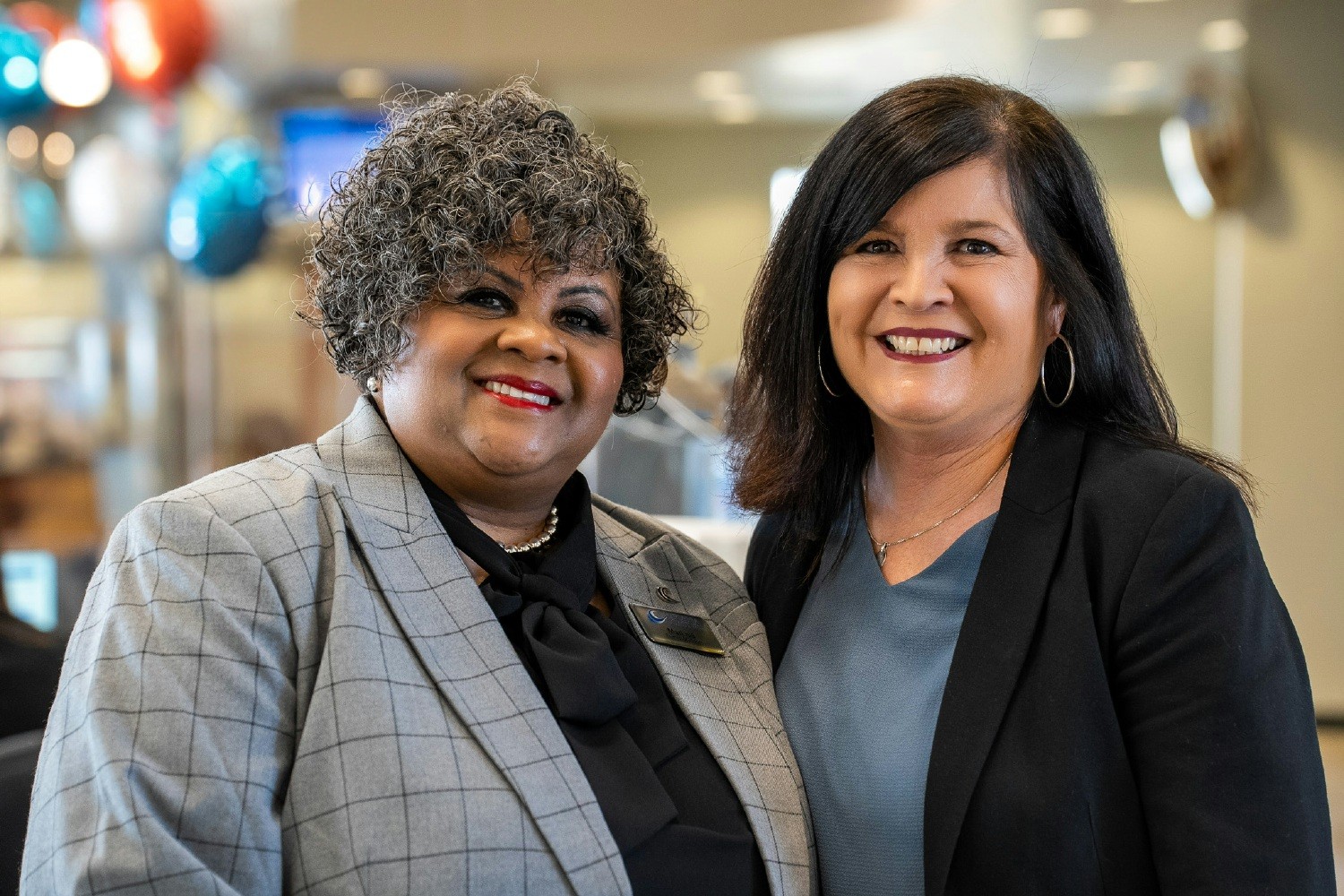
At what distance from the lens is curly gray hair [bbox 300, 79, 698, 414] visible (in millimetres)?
1633

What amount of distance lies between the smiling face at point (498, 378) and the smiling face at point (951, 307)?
38cm

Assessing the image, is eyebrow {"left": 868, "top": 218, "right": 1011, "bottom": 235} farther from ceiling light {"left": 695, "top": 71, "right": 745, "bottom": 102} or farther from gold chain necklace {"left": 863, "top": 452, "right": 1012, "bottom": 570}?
ceiling light {"left": 695, "top": 71, "right": 745, "bottom": 102}

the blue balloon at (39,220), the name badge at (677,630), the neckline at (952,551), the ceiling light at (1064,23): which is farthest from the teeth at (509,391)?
the blue balloon at (39,220)

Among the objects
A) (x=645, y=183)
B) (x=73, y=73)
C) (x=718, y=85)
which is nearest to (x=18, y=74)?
(x=73, y=73)

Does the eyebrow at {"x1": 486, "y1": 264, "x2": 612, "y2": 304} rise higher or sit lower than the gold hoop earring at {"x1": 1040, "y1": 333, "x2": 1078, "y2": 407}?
higher

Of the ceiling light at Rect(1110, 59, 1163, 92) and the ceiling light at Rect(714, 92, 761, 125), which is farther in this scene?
the ceiling light at Rect(714, 92, 761, 125)

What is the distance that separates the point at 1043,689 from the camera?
5.16ft

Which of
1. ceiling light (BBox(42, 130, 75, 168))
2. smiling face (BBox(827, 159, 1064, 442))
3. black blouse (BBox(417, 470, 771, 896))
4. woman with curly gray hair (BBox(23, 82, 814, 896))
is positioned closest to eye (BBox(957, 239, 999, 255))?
smiling face (BBox(827, 159, 1064, 442))

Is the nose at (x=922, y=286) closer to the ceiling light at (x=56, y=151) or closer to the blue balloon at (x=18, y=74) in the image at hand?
the blue balloon at (x=18, y=74)

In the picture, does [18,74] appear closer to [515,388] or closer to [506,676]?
[515,388]

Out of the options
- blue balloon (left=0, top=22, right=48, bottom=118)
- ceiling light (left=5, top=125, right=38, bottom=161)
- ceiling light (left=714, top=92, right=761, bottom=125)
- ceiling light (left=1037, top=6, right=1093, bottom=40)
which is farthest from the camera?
ceiling light (left=714, top=92, right=761, bottom=125)

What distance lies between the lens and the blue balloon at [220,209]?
561 cm

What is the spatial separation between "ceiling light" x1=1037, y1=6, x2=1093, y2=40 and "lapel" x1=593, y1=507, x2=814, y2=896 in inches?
194

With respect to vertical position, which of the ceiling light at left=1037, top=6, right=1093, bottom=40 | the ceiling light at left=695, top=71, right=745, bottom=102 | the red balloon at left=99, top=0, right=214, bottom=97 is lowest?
the red balloon at left=99, top=0, right=214, bottom=97
